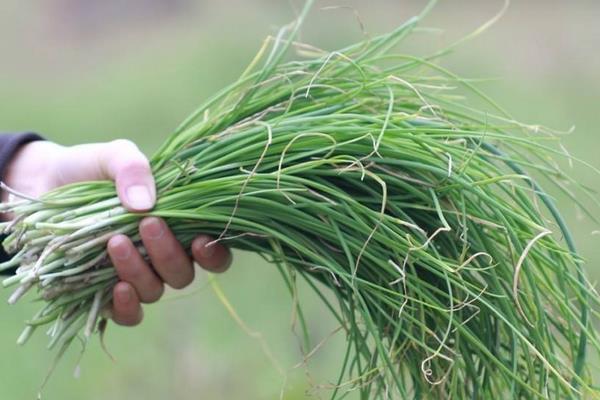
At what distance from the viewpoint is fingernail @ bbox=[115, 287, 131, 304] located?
1.59 m

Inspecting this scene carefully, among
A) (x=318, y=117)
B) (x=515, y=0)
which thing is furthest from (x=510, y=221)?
(x=515, y=0)

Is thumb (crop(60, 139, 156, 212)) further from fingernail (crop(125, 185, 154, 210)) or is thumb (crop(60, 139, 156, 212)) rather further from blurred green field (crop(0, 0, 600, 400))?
blurred green field (crop(0, 0, 600, 400))

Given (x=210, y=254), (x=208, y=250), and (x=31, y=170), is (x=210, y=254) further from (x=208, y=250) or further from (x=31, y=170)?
(x=31, y=170)

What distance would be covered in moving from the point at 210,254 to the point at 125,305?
0.17 metres

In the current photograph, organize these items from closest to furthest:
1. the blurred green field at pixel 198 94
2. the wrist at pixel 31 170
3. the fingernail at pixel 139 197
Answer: the fingernail at pixel 139 197 → the wrist at pixel 31 170 → the blurred green field at pixel 198 94

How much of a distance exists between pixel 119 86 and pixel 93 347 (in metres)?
2.74

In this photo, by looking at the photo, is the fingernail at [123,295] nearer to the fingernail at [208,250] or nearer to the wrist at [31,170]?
the fingernail at [208,250]

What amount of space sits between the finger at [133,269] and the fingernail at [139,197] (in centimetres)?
6

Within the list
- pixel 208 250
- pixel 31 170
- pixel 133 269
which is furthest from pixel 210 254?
pixel 31 170

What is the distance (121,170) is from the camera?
5.08 feet

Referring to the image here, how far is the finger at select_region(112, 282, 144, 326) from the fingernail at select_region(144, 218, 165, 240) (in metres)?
0.12

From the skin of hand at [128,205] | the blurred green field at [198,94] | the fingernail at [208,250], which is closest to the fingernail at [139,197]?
the skin of hand at [128,205]

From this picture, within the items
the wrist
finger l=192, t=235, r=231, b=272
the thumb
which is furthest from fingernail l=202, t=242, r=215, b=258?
the wrist

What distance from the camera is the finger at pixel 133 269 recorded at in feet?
4.96
